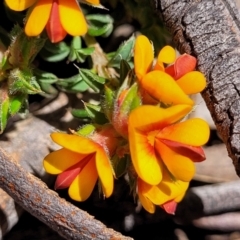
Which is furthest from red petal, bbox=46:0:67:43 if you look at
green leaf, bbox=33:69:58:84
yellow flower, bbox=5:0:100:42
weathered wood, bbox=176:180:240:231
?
weathered wood, bbox=176:180:240:231

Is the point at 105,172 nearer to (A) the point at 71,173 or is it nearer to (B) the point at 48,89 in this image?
(A) the point at 71,173

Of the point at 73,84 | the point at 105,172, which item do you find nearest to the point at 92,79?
the point at 73,84

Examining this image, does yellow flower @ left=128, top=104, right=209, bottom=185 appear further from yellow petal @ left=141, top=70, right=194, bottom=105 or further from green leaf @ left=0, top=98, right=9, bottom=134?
green leaf @ left=0, top=98, right=9, bottom=134

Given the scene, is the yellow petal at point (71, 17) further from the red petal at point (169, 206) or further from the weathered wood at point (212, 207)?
the weathered wood at point (212, 207)

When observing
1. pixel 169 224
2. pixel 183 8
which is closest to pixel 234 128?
pixel 183 8

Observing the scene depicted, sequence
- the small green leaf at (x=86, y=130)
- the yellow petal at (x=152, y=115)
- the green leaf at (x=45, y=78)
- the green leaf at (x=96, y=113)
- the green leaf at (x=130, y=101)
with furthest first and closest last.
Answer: the green leaf at (x=45, y=78) → the green leaf at (x=96, y=113) → the small green leaf at (x=86, y=130) → the green leaf at (x=130, y=101) → the yellow petal at (x=152, y=115)

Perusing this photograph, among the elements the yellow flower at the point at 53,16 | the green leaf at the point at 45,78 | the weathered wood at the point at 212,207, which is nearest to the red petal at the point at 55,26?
the yellow flower at the point at 53,16
